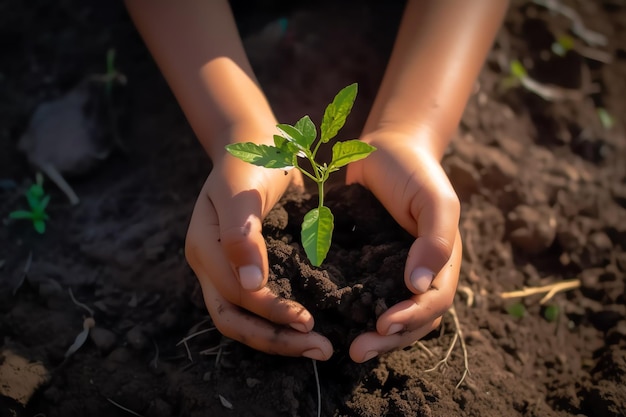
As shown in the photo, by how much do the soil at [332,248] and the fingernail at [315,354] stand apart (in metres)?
0.08

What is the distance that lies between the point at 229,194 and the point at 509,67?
1.76 metres

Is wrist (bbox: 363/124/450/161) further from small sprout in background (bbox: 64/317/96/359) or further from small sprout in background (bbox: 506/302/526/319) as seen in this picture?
small sprout in background (bbox: 64/317/96/359)

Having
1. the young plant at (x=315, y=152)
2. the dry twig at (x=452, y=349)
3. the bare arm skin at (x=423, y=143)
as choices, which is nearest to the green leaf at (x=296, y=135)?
the young plant at (x=315, y=152)

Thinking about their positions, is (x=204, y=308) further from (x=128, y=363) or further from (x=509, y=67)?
(x=509, y=67)

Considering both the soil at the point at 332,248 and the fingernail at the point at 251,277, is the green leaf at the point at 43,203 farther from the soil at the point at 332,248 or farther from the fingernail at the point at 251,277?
A: the fingernail at the point at 251,277

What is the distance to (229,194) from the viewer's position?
153 centimetres

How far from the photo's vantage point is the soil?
5.32 ft

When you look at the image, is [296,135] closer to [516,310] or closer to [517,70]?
[516,310]

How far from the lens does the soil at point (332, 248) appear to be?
63.8 inches

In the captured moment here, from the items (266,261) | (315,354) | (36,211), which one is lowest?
(36,211)

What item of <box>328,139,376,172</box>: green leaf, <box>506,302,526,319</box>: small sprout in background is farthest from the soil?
<box>328,139,376,172</box>: green leaf

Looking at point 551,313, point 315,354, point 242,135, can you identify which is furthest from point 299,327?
point 551,313

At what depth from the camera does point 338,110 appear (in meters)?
1.48

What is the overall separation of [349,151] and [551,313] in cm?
107
